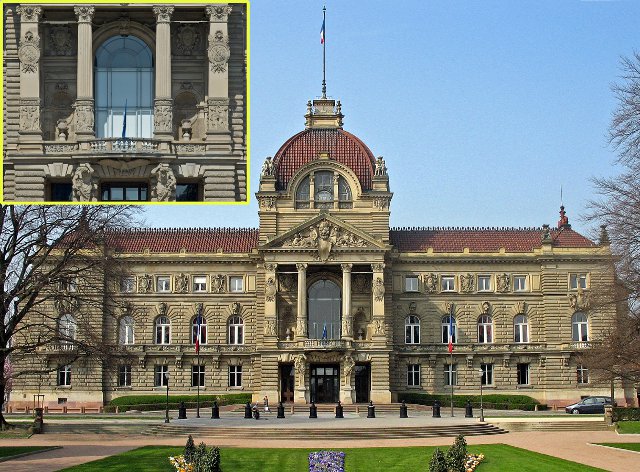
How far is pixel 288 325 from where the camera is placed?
9594 cm

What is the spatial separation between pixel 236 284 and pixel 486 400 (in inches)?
930

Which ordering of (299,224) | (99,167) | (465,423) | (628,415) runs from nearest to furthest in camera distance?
(99,167) < (465,423) < (628,415) < (299,224)

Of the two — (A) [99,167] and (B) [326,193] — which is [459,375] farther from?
(A) [99,167]

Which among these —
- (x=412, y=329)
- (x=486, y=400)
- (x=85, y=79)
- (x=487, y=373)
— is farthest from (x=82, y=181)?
(x=487, y=373)

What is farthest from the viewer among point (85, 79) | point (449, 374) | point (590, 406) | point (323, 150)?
point (323, 150)

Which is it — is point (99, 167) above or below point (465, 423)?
above

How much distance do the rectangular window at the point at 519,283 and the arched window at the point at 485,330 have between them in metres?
3.53

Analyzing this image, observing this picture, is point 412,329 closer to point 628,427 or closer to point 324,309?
point 324,309

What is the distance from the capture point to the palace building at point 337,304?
93500mm

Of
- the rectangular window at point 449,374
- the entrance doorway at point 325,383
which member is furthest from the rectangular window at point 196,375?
the rectangular window at point 449,374

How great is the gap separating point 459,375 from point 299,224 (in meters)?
18.7

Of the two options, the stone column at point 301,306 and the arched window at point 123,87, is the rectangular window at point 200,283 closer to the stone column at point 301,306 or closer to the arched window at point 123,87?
the stone column at point 301,306

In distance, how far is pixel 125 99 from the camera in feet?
110

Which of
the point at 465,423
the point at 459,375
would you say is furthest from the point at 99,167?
the point at 459,375
